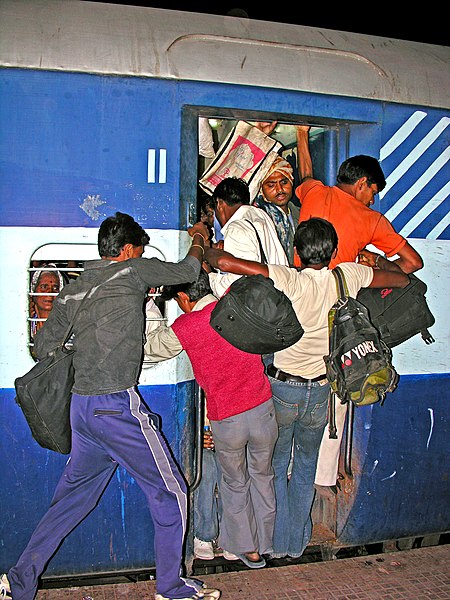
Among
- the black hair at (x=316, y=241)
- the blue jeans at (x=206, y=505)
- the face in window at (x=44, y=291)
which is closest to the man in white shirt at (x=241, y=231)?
the black hair at (x=316, y=241)

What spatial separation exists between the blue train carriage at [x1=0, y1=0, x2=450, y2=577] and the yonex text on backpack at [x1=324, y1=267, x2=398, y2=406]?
600mm

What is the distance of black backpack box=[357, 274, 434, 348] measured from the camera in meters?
3.14

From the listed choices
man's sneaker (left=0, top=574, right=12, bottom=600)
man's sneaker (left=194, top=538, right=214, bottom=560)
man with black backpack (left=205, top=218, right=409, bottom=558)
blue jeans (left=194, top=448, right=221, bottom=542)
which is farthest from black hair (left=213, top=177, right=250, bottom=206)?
man's sneaker (left=0, top=574, right=12, bottom=600)

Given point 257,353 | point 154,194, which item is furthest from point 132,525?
point 154,194

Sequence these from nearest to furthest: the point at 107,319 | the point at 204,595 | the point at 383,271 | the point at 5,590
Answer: the point at 107,319
the point at 5,590
the point at 204,595
the point at 383,271

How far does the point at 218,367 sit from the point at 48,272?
96 cm

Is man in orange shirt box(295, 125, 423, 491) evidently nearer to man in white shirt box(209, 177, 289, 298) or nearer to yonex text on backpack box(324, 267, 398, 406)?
man in white shirt box(209, 177, 289, 298)

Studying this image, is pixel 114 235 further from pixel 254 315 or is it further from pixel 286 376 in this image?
pixel 286 376

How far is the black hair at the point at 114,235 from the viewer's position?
2684 mm

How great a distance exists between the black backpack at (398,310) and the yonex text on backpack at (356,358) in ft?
1.04

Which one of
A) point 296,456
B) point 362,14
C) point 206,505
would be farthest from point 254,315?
point 362,14

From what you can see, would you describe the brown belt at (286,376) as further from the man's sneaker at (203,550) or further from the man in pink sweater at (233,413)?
the man's sneaker at (203,550)

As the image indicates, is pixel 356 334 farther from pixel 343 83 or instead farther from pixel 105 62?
→ pixel 105 62

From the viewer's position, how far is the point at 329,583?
3.15 m
